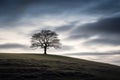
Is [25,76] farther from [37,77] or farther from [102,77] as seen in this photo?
[102,77]

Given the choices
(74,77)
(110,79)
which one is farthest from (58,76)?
(110,79)

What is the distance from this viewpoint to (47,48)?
107 meters

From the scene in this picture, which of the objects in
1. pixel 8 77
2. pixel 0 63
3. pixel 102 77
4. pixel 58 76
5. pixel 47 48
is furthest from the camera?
pixel 47 48

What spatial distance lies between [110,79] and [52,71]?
2841 centimetres

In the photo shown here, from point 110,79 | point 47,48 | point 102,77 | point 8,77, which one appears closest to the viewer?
point 110,79

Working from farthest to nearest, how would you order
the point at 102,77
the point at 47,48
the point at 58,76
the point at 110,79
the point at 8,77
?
the point at 47,48 < the point at 58,76 < the point at 8,77 < the point at 102,77 < the point at 110,79

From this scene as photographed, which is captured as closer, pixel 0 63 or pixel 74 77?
pixel 74 77

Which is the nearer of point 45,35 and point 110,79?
point 110,79

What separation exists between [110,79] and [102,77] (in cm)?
201

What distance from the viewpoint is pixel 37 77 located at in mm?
49312

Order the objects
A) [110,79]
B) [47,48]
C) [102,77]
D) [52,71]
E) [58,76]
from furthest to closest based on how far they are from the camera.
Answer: [47,48]
[52,71]
[58,76]
[102,77]
[110,79]

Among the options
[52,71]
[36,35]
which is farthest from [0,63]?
[36,35]

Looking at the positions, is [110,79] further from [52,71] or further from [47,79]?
[52,71]

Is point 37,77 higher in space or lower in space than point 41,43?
lower
